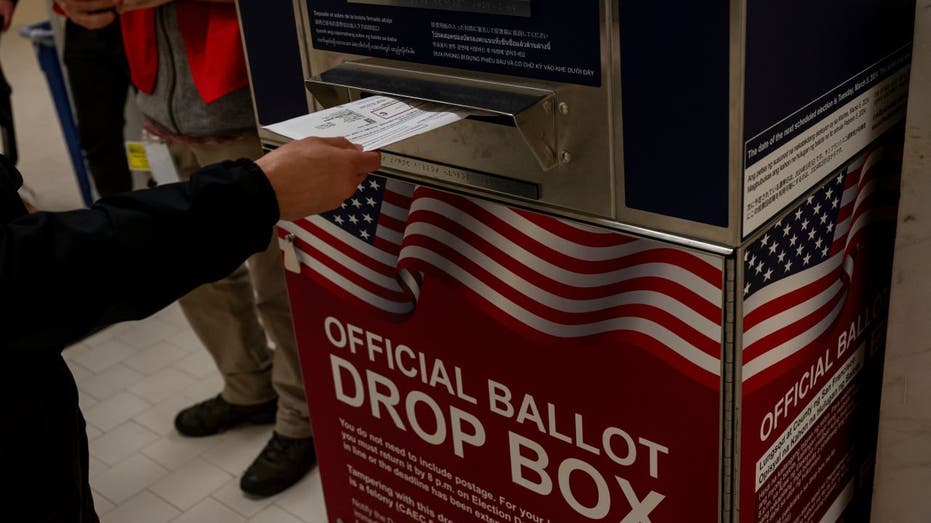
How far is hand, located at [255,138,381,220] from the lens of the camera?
4.49 feet

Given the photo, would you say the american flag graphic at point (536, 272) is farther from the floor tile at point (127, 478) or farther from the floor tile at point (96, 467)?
the floor tile at point (96, 467)

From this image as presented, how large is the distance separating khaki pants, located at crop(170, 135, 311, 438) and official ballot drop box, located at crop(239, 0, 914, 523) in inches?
26.3

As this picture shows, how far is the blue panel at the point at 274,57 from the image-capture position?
1772mm

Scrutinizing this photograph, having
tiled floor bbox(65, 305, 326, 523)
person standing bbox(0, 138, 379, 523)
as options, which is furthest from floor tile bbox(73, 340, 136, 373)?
person standing bbox(0, 138, 379, 523)

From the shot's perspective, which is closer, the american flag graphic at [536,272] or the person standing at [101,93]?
the american flag graphic at [536,272]

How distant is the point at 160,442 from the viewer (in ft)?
9.87

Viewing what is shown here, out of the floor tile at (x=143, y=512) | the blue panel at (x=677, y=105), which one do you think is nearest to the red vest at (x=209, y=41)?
the floor tile at (x=143, y=512)

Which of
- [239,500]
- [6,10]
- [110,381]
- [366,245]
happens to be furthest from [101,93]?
[366,245]

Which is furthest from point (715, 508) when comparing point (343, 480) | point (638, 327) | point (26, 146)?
point (26, 146)

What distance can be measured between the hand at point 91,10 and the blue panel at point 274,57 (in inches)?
22.7

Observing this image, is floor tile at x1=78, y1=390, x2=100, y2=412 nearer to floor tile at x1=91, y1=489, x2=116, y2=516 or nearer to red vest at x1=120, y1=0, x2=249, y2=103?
floor tile at x1=91, y1=489, x2=116, y2=516

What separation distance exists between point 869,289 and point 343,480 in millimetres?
1147

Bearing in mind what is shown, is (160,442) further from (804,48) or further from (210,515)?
(804,48)

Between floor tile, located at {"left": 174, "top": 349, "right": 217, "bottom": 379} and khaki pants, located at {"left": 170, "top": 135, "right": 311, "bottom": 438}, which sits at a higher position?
khaki pants, located at {"left": 170, "top": 135, "right": 311, "bottom": 438}
